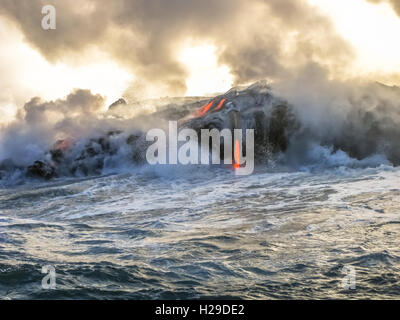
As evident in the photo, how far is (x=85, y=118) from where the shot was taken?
82.4 feet

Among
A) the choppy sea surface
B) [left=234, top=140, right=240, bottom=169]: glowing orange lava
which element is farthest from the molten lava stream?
the choppy sea surface

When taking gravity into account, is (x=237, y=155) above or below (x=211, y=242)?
above

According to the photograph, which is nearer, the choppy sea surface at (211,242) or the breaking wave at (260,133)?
the choppy sea surface at (211,242)

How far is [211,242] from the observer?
22.9 feet

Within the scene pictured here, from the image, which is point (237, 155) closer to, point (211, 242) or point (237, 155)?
point (237, 155)

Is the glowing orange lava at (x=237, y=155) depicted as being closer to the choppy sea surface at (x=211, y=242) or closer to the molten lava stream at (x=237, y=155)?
the molten lava stream at (x=237, y=155)

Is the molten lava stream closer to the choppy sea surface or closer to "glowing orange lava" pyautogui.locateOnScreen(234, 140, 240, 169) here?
"glowing orange lava" pyautogui.locateOnScreen(234, 140, 240, 169)

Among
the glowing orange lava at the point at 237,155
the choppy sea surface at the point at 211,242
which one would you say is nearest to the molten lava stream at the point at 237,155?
the glowing orange lava at the point at 237,155

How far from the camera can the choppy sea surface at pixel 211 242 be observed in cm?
488

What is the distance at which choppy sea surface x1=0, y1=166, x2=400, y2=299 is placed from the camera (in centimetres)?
488

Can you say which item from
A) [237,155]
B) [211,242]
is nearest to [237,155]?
[237,155]

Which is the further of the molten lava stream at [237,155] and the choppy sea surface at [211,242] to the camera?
the molten lava stream at [237,155]

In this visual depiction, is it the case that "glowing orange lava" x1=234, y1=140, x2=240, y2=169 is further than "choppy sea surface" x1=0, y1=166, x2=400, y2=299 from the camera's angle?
Yes

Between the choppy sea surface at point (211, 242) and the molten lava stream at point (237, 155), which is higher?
the molten lava stream at point (237, 155)
